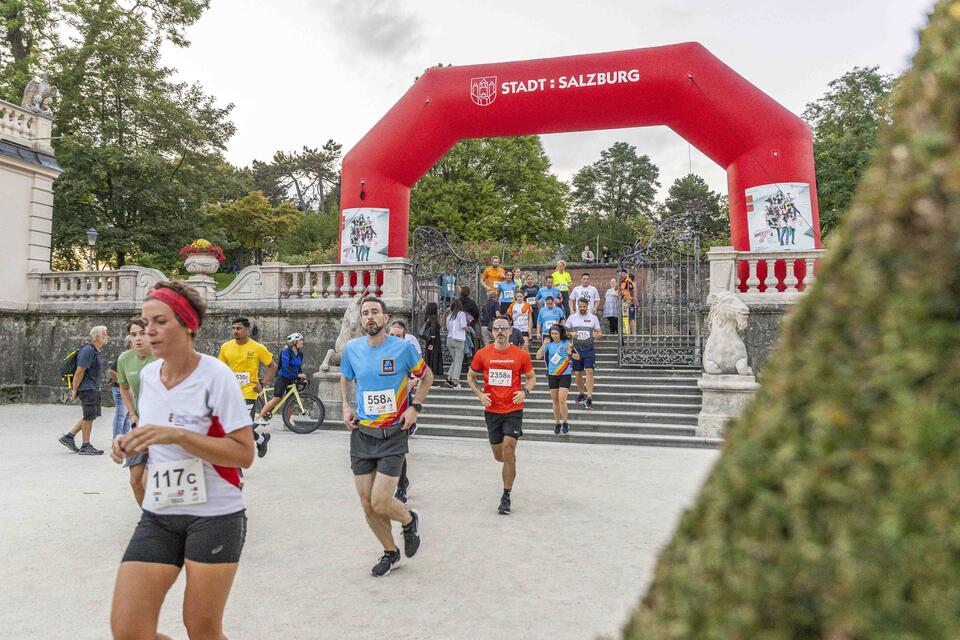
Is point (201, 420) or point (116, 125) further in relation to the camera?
point (116, 125)

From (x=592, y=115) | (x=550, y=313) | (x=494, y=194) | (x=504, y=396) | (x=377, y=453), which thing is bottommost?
(x=377, y=453)

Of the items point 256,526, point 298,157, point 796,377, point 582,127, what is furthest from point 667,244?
point 298,157

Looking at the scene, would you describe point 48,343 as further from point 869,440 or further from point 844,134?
point 844,134

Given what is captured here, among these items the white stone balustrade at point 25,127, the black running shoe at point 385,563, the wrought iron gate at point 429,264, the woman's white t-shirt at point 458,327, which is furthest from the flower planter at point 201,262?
the black running shoe at point 385,563

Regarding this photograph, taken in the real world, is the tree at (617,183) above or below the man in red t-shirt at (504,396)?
above

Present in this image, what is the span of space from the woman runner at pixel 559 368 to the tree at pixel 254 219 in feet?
104

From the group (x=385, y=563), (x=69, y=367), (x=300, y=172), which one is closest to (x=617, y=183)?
(x=300, y=172)

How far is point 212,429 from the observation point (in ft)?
9.05

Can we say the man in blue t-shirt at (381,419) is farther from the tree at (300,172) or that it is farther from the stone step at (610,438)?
the tree at (300,172)

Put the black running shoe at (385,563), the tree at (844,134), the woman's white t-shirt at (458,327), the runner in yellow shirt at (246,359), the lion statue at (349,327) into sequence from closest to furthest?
the black running shoe at (385,563), the runner in yellow shirt at (246,359), the lion statue at (349,327), the woman's white t-shirt at (458,327), the tree at (844,134)

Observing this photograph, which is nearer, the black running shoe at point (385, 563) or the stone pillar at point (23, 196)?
the black running shoe at point (385, 563)

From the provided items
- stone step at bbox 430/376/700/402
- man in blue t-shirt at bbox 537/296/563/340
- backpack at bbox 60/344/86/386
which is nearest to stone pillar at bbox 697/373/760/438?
stone step at bbox 430/376/700/402

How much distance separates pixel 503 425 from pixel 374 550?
6.46 feet

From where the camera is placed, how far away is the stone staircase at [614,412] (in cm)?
1094
